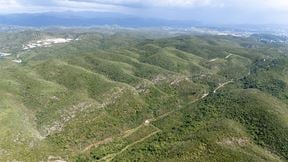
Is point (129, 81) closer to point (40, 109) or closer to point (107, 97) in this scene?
point (107, 97)

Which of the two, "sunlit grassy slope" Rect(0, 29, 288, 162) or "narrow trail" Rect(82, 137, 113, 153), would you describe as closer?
"sunlit grassy slope" Rect(0, 29, 288, 162)

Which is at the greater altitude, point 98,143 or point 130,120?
point 130,120

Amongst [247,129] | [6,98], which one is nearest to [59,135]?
[6,98]

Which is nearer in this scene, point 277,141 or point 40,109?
point 277,141

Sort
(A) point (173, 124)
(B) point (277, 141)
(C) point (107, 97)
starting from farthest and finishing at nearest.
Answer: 1. (C) point (107, 97)
2. (A) point (173, 124)
3. (B) point (277, 141)

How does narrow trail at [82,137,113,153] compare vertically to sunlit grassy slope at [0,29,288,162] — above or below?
below

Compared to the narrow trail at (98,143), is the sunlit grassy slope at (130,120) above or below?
above

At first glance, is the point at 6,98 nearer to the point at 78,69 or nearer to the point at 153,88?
the point at 78,69

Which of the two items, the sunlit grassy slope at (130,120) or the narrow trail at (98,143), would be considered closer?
the sunlit grassy slope at (130,120)

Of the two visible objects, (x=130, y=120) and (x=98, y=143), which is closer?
(x=98, y=143)

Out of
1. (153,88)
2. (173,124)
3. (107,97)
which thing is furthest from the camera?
(153,88)
